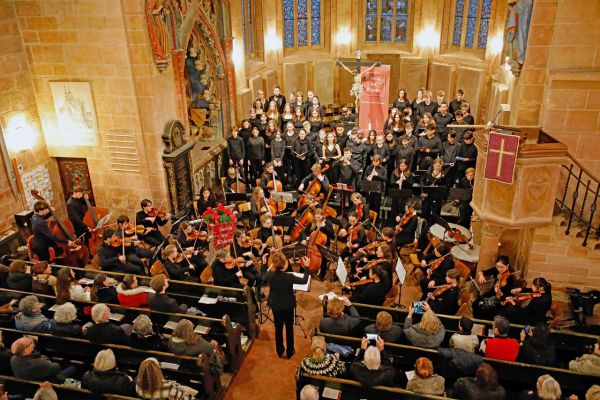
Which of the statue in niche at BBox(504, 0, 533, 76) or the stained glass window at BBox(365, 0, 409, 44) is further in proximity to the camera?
the stained glass window at BBox(365, 0, 409, 44)

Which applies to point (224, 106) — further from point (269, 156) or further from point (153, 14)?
point (153, 14)

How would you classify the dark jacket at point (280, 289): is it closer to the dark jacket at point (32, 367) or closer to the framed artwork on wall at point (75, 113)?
the dark jacket at point (32, 367)

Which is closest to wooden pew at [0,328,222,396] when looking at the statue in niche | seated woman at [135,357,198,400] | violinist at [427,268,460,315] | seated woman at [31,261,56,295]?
seated woman at [135,357,198,400]

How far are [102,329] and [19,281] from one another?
2.08 meters

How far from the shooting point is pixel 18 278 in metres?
7.25

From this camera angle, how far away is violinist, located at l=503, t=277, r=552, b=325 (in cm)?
666

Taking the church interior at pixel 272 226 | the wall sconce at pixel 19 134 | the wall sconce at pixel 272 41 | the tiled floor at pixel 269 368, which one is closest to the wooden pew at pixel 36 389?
the church interior at pixel 272 226

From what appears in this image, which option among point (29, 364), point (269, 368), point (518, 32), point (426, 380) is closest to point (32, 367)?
point (29, 364)

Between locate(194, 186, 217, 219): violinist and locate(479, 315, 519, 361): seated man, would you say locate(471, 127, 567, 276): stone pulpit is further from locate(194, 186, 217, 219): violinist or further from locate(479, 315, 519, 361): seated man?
locate(194, 186, 217, 219): violinist

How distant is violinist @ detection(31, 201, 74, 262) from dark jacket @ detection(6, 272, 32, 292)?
4.75 ft

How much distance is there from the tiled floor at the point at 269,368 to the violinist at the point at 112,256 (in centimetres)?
244

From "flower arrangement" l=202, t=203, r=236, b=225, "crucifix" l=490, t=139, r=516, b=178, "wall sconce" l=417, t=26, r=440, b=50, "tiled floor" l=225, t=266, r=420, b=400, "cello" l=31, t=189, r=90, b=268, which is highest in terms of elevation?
"wall sconce" l=417, t=26, r=440, b=50

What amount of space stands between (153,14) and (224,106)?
417cm

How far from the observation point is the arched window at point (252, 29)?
624 inches
